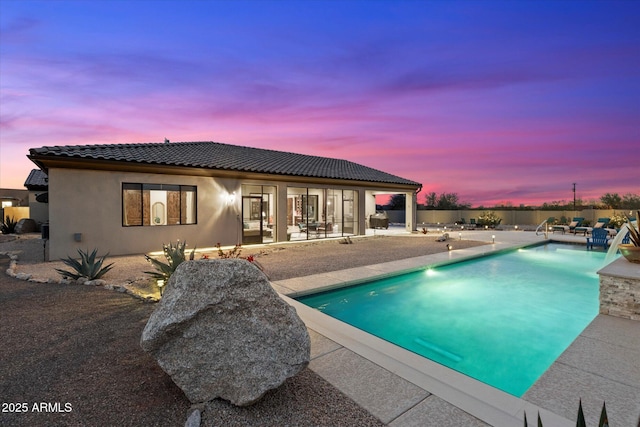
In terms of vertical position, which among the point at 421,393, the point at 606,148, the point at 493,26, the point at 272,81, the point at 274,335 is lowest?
the point at 421,393

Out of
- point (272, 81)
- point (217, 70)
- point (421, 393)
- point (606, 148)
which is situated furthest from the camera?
point (606, 148)

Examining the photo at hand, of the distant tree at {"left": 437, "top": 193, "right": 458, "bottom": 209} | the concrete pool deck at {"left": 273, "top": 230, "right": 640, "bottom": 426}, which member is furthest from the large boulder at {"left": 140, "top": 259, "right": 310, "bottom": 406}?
the distant tree at {"left": 437, "top": 193, "right": 458, "bottom": 209}

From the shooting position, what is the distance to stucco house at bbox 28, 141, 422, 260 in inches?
393

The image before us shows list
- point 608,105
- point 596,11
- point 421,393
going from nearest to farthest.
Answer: point 421,393 < point 596,11 < point 608,105

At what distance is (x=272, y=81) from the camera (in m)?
14.1

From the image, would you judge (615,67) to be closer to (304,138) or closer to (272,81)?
(272,81)

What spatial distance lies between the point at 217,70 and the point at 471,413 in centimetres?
1404

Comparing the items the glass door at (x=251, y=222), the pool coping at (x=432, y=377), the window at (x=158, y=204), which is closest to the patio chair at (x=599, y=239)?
the pool coping at (x=432, y=377)

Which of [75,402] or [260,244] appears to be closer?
[75,402]

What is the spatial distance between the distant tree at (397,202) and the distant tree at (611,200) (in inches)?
796

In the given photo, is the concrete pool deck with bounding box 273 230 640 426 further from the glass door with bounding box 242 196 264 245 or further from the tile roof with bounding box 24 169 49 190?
the tile roof with bounding box 24 169 49 190

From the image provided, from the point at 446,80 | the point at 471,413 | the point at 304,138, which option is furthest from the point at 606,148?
the point at 471,413

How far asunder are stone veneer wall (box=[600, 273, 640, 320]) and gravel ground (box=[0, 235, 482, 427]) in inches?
201

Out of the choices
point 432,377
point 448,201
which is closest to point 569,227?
point 448,201
